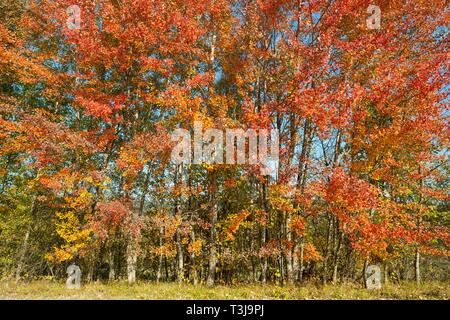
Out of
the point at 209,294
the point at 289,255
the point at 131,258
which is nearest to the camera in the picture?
the point at 209,294

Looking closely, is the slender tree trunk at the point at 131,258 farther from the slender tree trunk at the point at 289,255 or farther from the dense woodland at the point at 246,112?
the slender tree trunk at the point at 289,255

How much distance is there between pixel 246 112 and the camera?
45.3 ft

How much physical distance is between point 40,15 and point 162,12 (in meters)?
7.30

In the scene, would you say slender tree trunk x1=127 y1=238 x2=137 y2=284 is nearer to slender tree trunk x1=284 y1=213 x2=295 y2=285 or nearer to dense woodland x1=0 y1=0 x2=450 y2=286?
dense woodland x1=0 y1=0 x2=450 y2=286

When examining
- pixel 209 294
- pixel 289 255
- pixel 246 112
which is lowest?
pixel 209 294

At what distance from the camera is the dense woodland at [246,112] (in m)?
12.7

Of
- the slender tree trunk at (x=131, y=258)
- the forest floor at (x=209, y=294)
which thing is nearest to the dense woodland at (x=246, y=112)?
the slender tree trunk at (x=131, y=258)

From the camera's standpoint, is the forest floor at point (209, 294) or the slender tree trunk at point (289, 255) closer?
the forest floor at point (209, 294)

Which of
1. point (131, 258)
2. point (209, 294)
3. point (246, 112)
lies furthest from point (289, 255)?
point (131, 258)

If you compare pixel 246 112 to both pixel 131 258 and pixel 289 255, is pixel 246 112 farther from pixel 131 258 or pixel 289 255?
pixel 131 258

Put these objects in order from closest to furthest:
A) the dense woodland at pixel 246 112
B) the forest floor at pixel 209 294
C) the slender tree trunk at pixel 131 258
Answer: the forest floor at pixel 209 294 → the dense woodland at pixel 246 112 → the slender tree trunk at pixel 131 258

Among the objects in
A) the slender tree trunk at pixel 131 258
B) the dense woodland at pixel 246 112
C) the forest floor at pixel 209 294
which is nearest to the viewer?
the forest floor at pixel 209 294
